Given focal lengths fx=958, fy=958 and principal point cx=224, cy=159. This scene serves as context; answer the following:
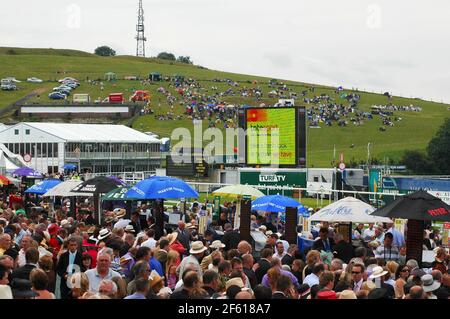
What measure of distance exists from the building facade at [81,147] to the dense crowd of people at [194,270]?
1800 inches

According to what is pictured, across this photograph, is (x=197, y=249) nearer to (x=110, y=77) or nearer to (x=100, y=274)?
(x=100, y=274)

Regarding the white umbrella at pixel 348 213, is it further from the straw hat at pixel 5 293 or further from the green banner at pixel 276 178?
the green banner at pixel 276 178

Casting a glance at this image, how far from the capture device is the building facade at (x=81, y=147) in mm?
63469

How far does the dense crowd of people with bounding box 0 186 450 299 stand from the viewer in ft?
29.6

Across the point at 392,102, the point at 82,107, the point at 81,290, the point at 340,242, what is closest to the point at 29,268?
the point at 81,290

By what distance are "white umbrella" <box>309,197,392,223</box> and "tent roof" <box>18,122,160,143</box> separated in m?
47.1

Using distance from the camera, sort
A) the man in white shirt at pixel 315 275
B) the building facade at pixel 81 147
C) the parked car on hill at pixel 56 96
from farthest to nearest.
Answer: the parked car on hill at pixel 56 96
the building facade at pixel 81 147
the man in white shirt at pixel 315 275

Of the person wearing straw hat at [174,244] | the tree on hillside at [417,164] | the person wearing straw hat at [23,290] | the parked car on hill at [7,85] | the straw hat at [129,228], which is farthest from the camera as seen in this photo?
the parked car on hill at [7,85]

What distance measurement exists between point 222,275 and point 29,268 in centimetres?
224

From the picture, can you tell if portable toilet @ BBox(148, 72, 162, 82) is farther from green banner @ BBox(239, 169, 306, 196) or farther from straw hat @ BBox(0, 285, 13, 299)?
straw hat @ BBox(0, 285, 13, 299)

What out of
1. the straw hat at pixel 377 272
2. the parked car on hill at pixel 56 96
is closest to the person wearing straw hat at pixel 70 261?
the straw hat at pixel 377 272

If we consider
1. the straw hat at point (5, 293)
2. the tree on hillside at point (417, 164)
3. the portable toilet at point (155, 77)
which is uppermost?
the portable toilet at point (155, 77)

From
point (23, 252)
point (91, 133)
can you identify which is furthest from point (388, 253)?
point (91, 133)

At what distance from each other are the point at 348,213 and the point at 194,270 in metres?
8.20
